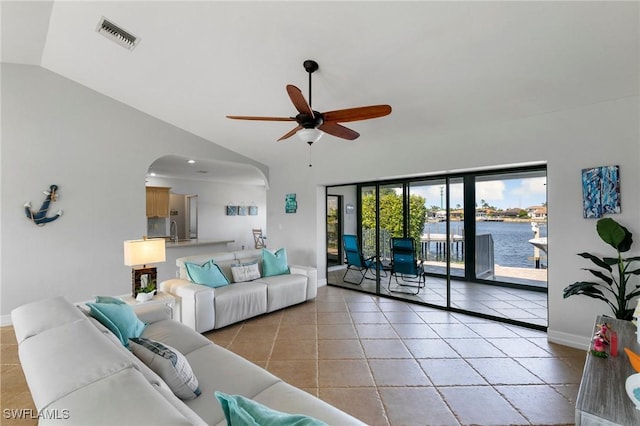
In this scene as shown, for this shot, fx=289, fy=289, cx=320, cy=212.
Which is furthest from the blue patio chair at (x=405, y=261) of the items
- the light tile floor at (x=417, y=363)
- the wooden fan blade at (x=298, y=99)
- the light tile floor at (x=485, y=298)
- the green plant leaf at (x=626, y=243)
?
the wooden fan blade at (x=298, y=99)

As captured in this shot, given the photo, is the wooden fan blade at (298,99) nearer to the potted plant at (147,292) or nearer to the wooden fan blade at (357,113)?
the wooden fan blade at (357,113)

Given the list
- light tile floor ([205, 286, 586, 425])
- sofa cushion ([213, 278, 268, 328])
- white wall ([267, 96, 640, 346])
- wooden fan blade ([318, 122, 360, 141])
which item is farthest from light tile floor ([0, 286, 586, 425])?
wooden fan blade ([318, 122, 360, 141])

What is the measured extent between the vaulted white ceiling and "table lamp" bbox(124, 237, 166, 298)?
2087 mm

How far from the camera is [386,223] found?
16.9 ft

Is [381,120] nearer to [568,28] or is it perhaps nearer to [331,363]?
[568,28]

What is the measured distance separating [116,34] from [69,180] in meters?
2.31

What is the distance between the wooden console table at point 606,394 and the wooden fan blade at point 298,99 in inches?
92.7

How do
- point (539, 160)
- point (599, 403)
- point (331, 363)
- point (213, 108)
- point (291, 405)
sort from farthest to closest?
point (213, 108) → point (539, 160) → point (331, 363) → point (291, 405) → point (599, 403)

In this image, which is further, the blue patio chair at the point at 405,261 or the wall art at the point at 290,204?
the wall art at the point at 290,204

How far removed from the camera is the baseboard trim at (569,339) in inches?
120

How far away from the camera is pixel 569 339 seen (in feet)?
10.3

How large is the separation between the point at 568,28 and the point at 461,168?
1922mm

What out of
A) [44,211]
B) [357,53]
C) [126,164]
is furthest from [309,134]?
[44,211]

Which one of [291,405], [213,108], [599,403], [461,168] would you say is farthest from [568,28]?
[213,108]
